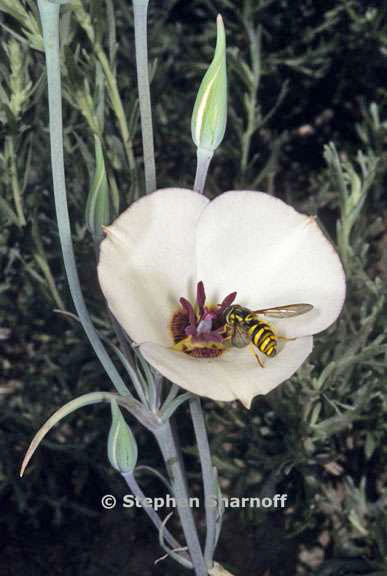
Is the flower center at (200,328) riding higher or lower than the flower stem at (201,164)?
lower

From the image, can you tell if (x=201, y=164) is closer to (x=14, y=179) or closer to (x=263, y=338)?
(x=263, y=338)

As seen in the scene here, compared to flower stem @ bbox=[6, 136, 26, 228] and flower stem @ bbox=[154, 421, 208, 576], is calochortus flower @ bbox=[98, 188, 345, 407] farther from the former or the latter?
flower stem @ bbox=[6, 136, 26, 228]

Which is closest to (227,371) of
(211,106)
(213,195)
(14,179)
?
(211,106)

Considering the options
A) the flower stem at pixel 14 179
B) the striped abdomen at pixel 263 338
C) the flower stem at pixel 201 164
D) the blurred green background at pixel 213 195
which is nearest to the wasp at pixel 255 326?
the striped abdomen at pixel 263 338

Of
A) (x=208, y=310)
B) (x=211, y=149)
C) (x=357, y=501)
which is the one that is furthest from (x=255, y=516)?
(x=211, y=149)

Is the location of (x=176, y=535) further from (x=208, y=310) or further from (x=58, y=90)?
(x=58, y=90)

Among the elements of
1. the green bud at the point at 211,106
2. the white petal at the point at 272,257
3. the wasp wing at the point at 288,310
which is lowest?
the wasp wing at the point at 288,310

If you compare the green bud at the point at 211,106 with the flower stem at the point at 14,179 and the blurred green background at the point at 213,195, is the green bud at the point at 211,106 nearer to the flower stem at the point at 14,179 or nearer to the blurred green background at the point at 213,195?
the blurred green background at the point at 213,195
